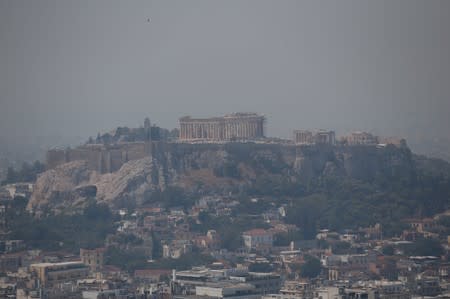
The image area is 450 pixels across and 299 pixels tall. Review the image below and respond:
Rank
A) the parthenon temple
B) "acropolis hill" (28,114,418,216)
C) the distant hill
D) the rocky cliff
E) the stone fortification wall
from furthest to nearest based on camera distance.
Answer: the parthenon temple, the stone fortification wall, "acropolis hill" (28,114,418,216), the rocky cliff, the distant hill

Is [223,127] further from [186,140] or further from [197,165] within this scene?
[197,165]

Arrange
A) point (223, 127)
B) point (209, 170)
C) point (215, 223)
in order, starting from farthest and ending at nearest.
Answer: point (223, 127) < point (209, 170) < point (215, 223)

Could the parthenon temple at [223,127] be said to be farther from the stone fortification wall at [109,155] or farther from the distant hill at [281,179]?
the stone fortification wall at [109,155]

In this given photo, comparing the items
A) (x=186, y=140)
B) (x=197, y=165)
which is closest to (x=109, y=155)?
(x=197, y=165)

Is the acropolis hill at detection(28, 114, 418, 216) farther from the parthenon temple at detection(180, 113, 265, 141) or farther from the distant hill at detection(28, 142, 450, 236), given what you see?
the parthenon temple at detection(180, 113, 265, 141)

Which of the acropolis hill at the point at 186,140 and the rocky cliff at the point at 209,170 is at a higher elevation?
→ the acropolis hill at the point at 186,140

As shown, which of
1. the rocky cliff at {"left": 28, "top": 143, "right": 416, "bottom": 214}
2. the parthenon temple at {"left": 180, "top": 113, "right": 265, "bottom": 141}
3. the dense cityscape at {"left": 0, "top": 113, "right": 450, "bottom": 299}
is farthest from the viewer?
the parthenon temple at {"left": 180, "top": 113, "right": 265, "bottom": 141}

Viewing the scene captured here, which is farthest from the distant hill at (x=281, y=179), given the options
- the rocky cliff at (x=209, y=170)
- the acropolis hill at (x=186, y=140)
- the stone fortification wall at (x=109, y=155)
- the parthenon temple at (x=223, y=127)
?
the parthenon temple at (x=223, y=127)

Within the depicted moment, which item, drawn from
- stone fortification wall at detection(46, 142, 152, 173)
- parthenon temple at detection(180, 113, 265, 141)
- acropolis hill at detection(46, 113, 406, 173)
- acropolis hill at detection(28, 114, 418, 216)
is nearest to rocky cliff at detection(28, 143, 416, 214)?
acropolis hill at detection(28, 114, 418, 216)

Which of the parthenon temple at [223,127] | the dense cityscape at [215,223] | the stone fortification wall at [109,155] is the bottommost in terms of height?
the dense cityscape at [215,223]

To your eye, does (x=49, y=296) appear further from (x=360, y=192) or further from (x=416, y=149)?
(x=416, y=149)
